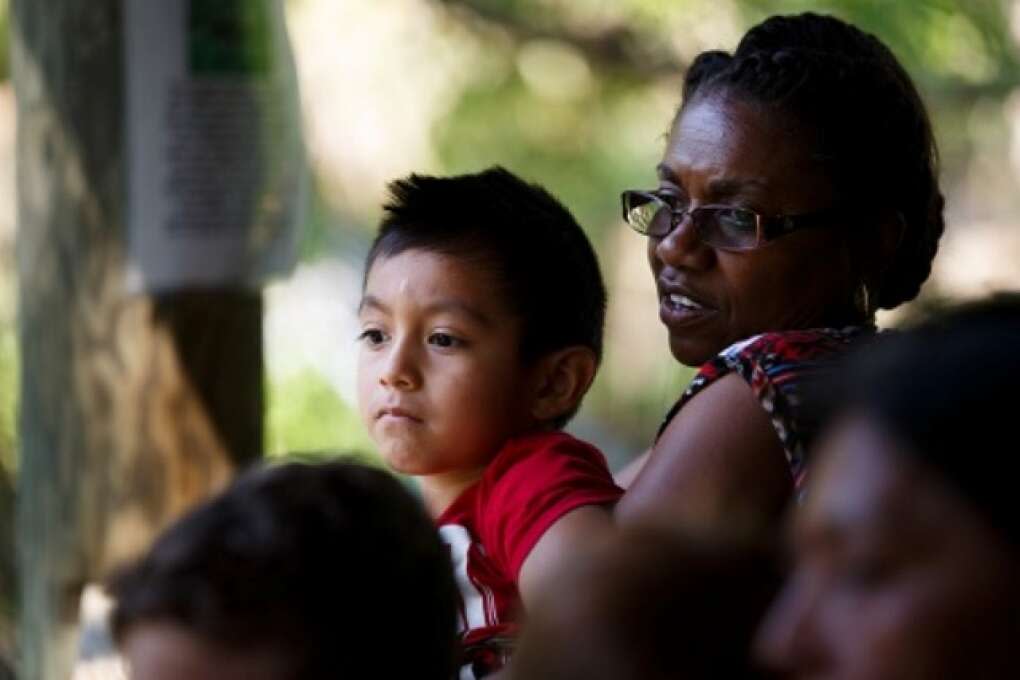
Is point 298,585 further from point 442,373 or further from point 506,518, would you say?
point 442,373

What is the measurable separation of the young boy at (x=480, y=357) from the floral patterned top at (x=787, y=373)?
233 mm

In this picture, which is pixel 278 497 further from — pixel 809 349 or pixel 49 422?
pixel 49 422

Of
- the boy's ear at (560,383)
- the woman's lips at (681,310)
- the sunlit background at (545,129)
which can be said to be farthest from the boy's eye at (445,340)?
the sunlit background at (545,129)

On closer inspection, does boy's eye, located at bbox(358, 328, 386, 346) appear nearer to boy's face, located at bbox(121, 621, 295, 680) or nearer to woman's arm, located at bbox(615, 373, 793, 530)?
woman's arm, located at bbox(615, 373, 793, 530)

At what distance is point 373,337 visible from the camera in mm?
2670

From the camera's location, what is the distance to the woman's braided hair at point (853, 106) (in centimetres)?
270

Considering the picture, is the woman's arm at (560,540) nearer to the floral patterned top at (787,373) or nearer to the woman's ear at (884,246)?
the floral patterned top at (787,373)

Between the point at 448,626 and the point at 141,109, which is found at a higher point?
the point at 141,109

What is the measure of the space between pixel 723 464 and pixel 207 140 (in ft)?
6.14

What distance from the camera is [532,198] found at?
2.73 meters

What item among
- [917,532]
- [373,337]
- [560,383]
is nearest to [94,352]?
[373,337]

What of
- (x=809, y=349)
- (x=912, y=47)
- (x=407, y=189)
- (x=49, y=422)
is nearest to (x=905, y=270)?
(x=809, y=349)

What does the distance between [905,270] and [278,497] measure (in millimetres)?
1549

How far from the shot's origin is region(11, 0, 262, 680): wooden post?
3.87 metres
